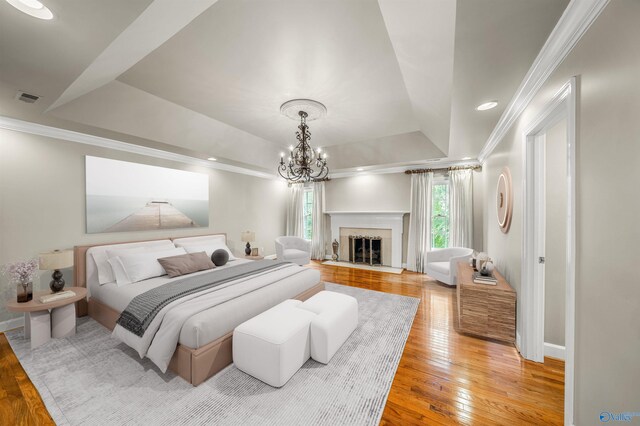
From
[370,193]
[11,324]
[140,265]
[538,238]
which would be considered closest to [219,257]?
[140,265]

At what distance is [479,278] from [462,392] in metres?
1.28

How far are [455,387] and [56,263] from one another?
13.6 feet

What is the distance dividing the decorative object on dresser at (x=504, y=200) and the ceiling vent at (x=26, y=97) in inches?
190

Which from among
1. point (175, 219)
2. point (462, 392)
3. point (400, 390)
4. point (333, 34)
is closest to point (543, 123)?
point (333, 34)

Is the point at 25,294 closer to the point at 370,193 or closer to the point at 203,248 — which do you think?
the point at 203,248

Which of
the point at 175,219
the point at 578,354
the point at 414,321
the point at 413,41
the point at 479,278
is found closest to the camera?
the point at 578,354

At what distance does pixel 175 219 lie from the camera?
425 cm

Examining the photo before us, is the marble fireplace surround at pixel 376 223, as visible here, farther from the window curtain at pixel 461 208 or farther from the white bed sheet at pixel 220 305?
the white bed sheet at pixel 220 305

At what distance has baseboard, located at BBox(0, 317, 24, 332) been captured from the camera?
8.82 feet

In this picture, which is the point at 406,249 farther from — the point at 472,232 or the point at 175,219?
the point at 175,219

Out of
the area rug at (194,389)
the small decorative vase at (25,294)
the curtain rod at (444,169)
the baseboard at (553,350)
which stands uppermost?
the curtain rod at (444,169)

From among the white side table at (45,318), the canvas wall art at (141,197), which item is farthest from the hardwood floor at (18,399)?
the canvas wall art at (141,197)

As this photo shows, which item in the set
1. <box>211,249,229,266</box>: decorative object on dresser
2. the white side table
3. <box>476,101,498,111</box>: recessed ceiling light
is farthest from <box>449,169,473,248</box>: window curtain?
the white side table

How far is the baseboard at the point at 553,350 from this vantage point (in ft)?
7.27
